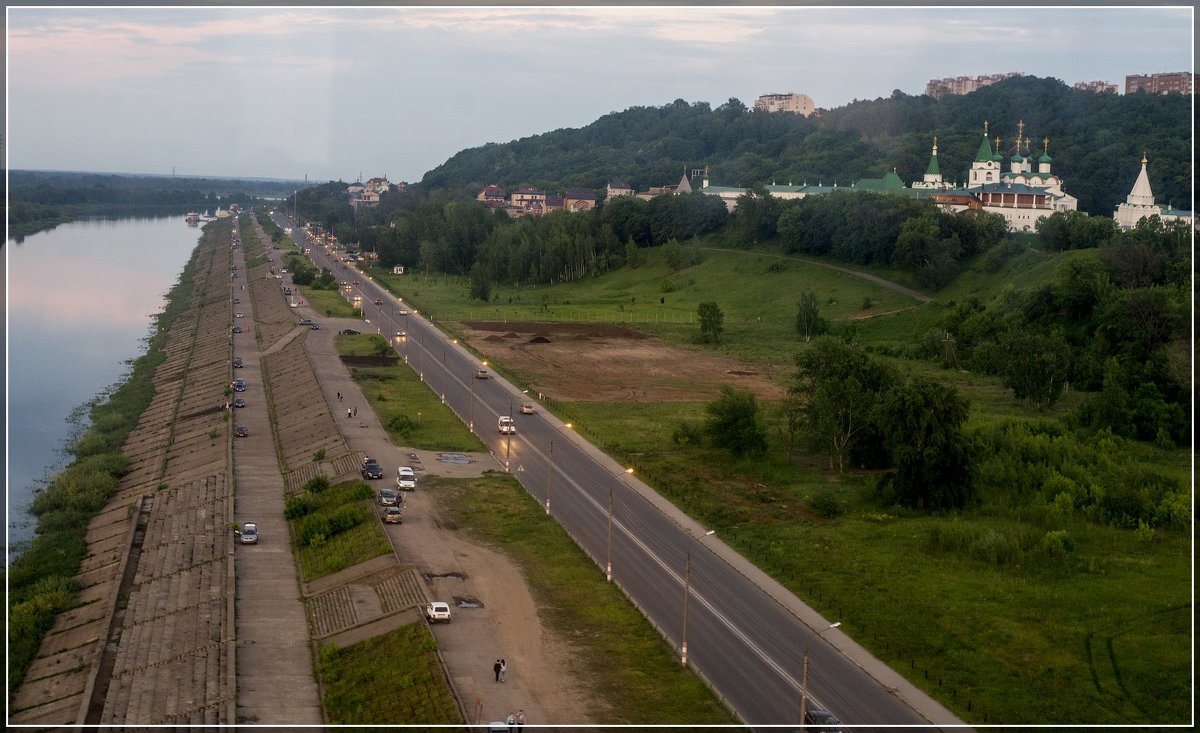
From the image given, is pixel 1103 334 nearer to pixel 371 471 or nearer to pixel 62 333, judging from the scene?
pixel 371 471

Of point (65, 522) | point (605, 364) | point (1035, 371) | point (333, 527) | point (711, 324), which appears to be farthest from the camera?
point (711, 324)

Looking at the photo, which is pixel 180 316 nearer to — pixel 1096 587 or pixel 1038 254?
pixel 1038 254

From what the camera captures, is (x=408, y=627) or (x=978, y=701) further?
(x=408, y=627)

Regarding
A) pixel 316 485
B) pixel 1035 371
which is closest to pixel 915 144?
pixel 1035 371

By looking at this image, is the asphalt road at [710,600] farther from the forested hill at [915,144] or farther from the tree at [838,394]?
the forested hill at [915,144]

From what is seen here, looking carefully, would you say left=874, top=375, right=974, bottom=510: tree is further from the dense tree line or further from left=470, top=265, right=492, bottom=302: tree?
left=470, top=265, right=492, bottom=302: tree

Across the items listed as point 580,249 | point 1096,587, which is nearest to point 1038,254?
point 580,249
